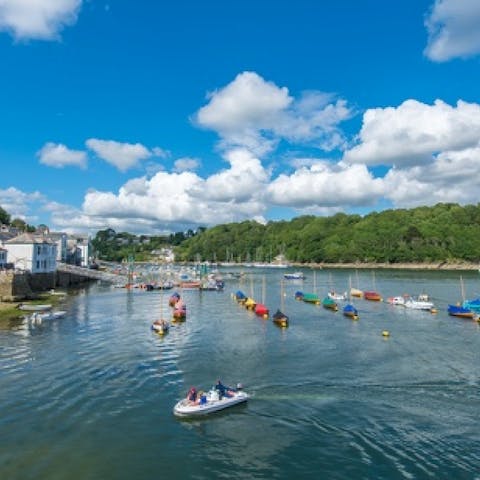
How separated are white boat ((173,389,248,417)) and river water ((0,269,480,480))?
535 mm

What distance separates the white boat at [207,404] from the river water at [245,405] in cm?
54

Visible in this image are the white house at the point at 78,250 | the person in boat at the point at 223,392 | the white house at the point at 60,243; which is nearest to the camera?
the person in boat at the point at 223,392

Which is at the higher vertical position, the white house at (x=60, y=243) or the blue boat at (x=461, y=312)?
the white house at (x=60, y=243)

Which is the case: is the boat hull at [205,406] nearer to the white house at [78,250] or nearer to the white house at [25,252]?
the white house at [25,252]

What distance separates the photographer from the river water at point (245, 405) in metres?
26.3

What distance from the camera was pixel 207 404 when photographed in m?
33.7

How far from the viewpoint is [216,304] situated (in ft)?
333

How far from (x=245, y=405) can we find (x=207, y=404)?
2986mm

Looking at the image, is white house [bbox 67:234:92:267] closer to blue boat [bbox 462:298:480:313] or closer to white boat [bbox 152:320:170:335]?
white boat [bbox 152:320:170:335]

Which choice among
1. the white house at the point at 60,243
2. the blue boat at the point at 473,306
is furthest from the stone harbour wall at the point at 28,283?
the blue boat at the point at 473,306

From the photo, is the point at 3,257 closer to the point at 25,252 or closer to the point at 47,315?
the point at 25,252

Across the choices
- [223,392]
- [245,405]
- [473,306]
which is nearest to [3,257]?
[223,392]

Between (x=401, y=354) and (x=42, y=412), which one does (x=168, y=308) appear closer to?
(x=401, y=354)

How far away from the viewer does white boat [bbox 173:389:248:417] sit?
32.9 m
